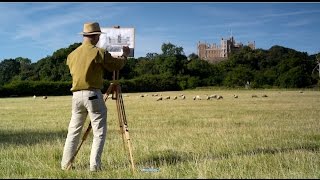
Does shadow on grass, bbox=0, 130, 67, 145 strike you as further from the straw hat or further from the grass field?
the straw hat

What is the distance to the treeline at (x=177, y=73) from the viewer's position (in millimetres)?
75250

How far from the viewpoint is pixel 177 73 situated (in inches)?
4385

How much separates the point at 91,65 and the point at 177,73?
103915 millimetres

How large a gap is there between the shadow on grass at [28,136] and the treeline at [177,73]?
180ft

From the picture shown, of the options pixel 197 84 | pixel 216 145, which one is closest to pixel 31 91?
pixel 197 84

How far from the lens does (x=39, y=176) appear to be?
23.4 ft

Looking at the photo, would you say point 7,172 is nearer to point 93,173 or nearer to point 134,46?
point 93,173

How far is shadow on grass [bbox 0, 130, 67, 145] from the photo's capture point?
1203 centimetres

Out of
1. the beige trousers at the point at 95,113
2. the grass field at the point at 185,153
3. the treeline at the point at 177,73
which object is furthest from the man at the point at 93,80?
the treeline at the point at 177,73

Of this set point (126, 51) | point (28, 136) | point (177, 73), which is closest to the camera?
point (126, 51)

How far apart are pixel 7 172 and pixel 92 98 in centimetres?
174

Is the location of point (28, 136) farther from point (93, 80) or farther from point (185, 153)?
point (93, 80)

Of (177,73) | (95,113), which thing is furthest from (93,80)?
(177,73)

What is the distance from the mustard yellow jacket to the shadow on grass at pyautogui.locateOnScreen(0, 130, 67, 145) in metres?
4.44
